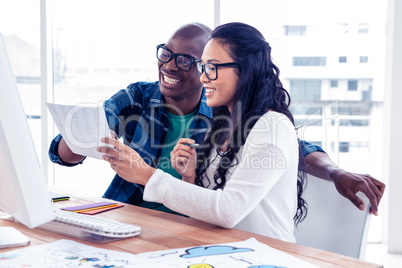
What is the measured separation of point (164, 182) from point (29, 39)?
2.86m

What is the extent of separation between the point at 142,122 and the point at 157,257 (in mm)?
1037

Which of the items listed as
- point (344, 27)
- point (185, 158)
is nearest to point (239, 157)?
point (185, 158)

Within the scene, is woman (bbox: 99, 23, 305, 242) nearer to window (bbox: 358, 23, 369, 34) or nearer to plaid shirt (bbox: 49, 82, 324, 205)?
plaid shirt (bbox: 49, 82, 324, 205)

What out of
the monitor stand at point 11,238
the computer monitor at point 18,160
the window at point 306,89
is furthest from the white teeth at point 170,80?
the window at point 306,89

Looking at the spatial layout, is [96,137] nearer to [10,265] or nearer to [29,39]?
[10,265]

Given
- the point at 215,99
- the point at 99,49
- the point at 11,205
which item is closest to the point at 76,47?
the point at 99,49

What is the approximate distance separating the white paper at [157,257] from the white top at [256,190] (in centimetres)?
15

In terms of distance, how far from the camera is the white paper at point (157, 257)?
78 centimetres

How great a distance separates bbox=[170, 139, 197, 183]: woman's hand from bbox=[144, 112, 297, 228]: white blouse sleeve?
0.21 m

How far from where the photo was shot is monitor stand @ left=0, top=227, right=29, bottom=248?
0.89 meters

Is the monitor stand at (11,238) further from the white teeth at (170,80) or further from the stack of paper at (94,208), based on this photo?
the white teeth at (170,80)

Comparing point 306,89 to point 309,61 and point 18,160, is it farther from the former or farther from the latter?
point 18,160

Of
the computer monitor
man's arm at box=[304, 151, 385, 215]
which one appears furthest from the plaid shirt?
the computer monitor

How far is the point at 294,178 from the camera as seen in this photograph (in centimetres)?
122
